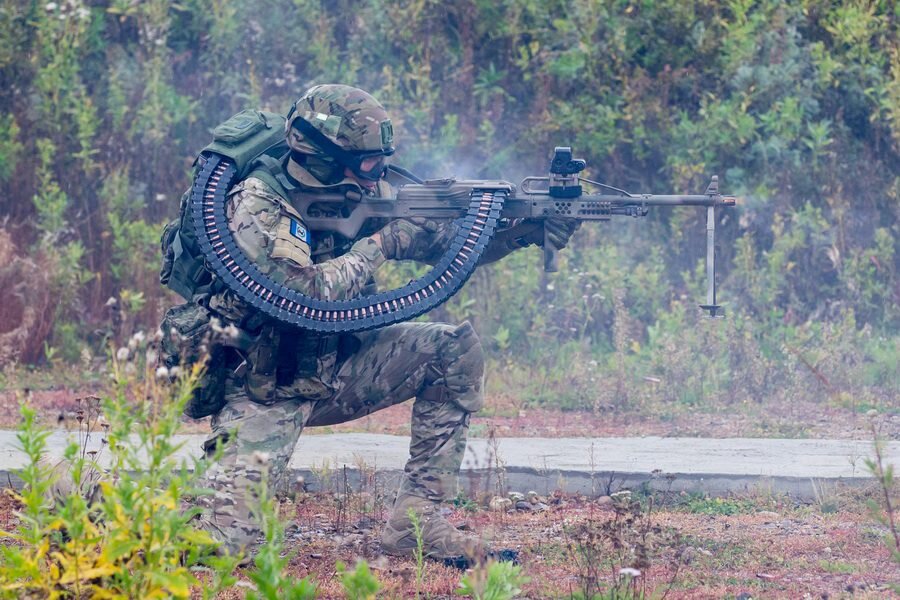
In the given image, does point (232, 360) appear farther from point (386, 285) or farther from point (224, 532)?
point (386, 285)

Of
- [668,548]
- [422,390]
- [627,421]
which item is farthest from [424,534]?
[627,421]

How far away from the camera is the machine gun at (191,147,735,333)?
4750mm

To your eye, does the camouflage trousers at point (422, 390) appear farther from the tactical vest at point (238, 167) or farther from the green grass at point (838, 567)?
the green grass at point (838, 567)

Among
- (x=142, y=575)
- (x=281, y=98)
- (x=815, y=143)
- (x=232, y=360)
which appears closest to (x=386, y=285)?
(x=281, y=98)

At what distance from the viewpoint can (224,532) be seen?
15.4 ft

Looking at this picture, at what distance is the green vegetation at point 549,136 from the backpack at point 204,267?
14.6 ft

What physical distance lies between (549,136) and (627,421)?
3.59 metres

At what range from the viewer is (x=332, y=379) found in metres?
5.06

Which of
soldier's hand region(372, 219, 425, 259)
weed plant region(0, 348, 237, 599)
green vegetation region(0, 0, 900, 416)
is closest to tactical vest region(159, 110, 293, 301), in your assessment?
soldier's hand region(372, 219, 425, 259)

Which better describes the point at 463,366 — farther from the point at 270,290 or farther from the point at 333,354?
the point at 270,290

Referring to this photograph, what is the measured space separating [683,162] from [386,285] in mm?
2757

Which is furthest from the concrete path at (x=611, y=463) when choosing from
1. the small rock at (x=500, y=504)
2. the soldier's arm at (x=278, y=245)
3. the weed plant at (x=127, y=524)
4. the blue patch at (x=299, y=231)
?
the weed plant at (x=127, y=524)

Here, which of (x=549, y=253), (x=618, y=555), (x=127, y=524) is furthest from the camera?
(x=549, y=253)

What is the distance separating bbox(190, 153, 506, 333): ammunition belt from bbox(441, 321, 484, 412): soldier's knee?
0.21 m
